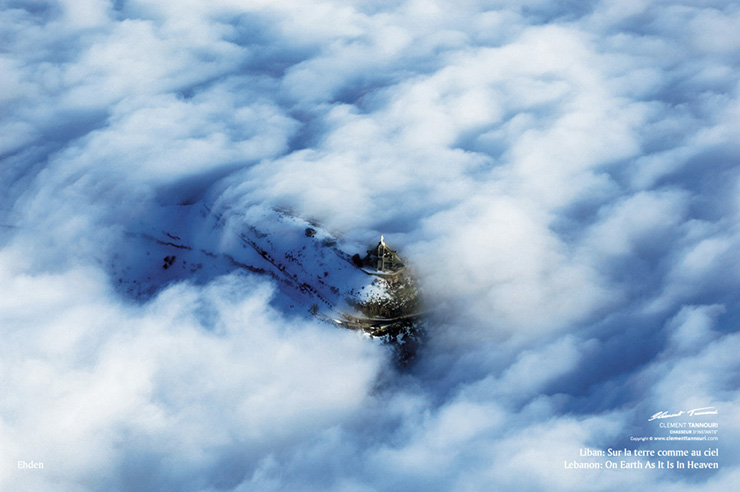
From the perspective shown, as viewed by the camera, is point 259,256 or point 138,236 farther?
point 138,236

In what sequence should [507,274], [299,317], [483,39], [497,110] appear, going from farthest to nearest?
[483,39], [497,110], [507,274], [299,317]

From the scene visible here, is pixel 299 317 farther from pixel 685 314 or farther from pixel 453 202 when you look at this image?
pixel 685 314

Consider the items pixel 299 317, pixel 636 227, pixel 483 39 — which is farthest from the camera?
pixel 483 39

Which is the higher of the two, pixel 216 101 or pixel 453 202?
pixel 216 101

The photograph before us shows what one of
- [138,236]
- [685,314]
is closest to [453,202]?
[685,314]

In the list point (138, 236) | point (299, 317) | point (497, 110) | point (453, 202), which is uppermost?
point (497, 110)

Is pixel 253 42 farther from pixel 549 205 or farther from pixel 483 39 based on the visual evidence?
pixel 549 205

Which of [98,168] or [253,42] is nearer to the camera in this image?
[98,168]

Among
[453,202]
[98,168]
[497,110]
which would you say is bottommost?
[453,202]

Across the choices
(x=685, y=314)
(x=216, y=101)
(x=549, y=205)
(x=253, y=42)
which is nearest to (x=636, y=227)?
(x=549, y=205)
